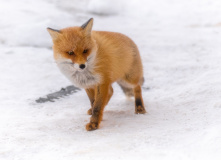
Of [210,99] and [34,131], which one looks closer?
[34,131]

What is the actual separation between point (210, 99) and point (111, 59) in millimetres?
1389

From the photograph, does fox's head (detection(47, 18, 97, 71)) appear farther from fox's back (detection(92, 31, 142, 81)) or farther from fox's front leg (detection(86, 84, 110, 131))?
fox's front leg (detection(86, 84, 110, 131))

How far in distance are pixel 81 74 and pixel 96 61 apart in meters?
0.22

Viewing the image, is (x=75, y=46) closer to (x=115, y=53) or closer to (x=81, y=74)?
(x=81, y=74)

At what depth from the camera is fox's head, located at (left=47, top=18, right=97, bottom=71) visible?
9.76 feet

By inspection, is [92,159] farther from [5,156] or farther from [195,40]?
[195,40]

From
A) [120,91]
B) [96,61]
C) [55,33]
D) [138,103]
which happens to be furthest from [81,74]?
[120,91]

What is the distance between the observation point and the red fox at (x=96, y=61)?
9.97 feet

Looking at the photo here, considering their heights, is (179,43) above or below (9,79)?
above

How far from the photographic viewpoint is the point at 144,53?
660cm

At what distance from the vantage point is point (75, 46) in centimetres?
299

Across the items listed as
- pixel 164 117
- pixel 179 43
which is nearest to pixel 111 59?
pixel 164 117

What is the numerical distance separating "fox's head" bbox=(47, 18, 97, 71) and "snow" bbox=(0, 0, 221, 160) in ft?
2.57

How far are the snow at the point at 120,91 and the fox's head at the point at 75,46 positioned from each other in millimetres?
784
